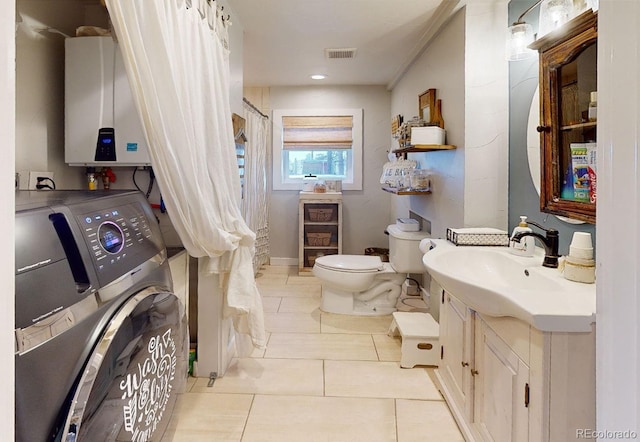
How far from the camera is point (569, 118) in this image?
179 centimetres

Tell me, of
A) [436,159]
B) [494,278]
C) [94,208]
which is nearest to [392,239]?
[436,159]

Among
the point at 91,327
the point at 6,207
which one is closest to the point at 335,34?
the point at 91,327

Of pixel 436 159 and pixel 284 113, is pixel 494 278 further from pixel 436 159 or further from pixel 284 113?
pixel 284 113

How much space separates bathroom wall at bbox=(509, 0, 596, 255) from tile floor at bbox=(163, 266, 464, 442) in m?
1.09

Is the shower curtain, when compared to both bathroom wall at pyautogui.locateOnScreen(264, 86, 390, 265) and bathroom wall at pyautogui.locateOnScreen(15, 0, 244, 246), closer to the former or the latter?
bathroom wall at pyautogui.locateOnScreen(264, 86, 390, 265)

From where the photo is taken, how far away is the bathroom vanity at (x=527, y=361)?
117 centimetres

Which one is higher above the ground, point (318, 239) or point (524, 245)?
point (524, 245)

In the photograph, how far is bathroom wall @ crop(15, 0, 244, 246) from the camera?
177 cm

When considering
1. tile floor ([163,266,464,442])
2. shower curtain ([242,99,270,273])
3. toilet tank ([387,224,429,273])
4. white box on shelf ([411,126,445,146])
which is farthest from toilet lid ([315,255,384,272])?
white box on shelf ([411,126,445,146])

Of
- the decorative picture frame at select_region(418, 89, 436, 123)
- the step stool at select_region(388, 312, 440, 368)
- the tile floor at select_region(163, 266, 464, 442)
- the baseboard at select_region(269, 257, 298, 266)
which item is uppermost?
the decorative picture frame at select_region(418, 89, 436, 123)

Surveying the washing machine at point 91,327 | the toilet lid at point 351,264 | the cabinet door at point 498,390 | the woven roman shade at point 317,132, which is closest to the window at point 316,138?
the woven roman shade at point 317,132

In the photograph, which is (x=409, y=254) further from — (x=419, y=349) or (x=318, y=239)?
(x=318, y=239)

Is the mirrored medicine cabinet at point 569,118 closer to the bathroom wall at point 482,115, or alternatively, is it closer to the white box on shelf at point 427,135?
the bathroom wall at point 482,115

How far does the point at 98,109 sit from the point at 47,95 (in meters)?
0.24
